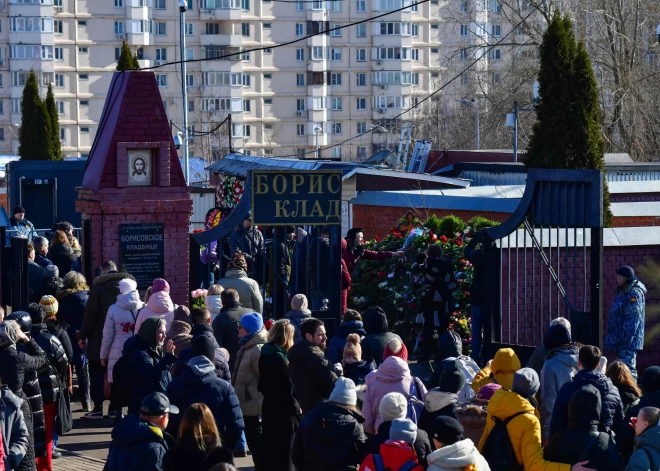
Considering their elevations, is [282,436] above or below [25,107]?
below

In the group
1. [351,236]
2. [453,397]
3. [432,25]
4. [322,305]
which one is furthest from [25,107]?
[432,25]

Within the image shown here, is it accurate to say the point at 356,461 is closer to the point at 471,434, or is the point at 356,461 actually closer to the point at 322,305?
the point at 471,434

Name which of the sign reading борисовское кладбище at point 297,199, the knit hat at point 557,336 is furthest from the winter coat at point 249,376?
the sign reading борисовское кладбище at point 297,199

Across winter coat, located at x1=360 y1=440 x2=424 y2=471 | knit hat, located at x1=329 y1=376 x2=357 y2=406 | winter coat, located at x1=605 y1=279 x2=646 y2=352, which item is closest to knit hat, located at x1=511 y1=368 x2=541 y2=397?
knit hat, located at x1=329 y1=376 x2=357 y2=406

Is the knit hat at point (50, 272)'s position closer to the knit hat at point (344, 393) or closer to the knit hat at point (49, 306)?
the knit hat at point (49, 306)

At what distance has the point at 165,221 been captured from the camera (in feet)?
46.9

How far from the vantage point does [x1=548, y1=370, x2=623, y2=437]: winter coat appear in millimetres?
8375

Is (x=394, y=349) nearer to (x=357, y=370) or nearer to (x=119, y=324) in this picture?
(x=357, y=370)

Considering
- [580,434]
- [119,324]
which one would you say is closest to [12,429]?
[119,324]

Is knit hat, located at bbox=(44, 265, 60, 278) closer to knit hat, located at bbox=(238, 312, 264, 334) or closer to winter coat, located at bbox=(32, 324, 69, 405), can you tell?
winter coat, located at bbox=(32, 324, 69, 405)

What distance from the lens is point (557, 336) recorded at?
946cm

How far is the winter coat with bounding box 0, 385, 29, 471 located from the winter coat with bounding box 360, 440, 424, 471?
8.34 feet

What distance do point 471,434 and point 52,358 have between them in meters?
3.87

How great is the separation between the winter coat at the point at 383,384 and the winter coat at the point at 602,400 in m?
1.11
